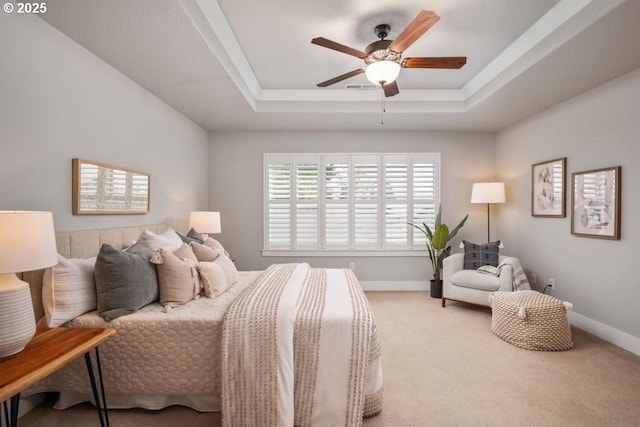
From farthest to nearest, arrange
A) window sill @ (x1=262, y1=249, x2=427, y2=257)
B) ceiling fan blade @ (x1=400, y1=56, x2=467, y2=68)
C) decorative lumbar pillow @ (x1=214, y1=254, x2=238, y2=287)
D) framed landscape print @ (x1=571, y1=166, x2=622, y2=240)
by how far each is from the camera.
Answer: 1. window sill @ (x1=262, y1=249, x2=427, y2=257)
2. framed landscape print @ (x1=571, y1=166, x2=622, y2=240)
3. decorative lumbar pillow @ (x1=214, y1=254, x2=238, y2=287)
4. ceiling fan blade @ (x1=400, y1=56, x2=467, y2=68)

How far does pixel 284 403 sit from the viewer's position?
1.76 meters

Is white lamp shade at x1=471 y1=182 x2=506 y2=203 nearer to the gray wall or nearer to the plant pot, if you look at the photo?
the gray wall

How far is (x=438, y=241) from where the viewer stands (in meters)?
4.66

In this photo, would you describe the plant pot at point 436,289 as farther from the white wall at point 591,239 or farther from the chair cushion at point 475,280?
the white wall at point 591,239

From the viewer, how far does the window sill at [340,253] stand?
5.07 metres

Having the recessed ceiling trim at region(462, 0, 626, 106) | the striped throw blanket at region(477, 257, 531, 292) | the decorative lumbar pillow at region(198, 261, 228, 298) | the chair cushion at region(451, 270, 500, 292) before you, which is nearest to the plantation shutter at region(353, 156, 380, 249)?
the chair cushion at region(451, 270, 500, 292)

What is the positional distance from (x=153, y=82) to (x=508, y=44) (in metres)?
3.30

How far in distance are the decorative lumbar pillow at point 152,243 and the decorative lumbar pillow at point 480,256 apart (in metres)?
3.39

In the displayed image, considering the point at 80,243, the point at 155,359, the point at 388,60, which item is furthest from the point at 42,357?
the point at 388,60

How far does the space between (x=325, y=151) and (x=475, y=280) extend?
2.71 m

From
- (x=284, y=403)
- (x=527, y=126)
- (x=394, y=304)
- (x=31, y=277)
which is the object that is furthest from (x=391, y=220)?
(x=31, y=277)

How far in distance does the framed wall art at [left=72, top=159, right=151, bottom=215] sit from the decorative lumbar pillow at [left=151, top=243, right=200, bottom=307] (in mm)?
776

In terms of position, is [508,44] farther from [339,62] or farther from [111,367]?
[111,367]

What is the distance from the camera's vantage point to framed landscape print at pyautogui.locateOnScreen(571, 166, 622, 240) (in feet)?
10.00
